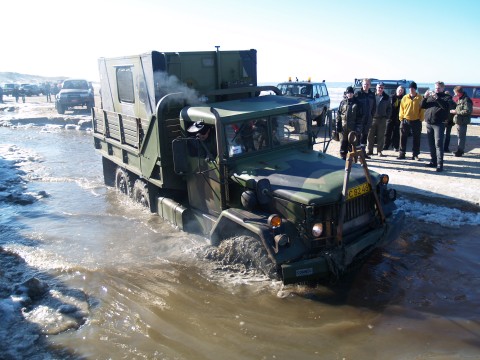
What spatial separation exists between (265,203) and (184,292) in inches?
60.2

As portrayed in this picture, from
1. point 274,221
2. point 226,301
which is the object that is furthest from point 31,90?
point 274,221

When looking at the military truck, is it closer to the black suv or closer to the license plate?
the license plate

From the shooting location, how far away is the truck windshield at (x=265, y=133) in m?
5.66

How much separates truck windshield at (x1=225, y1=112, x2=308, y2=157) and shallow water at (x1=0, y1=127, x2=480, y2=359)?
5.39 feet

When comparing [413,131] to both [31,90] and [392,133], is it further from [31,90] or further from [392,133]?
[31,90]

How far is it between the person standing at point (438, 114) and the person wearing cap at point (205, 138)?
18.7 ft

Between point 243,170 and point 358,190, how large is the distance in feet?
4.85

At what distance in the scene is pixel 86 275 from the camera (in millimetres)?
5844

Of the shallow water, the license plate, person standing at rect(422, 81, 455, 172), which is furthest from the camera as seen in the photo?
person standing at rect(422, 81, 455, 172)

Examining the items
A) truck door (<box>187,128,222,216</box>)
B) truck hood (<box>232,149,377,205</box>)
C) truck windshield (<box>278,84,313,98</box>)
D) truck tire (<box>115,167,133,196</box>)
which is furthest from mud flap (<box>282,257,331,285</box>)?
truck windshield (<box>278,84,313,98</box>)

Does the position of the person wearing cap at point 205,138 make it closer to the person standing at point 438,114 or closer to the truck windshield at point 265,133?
the truck windshield at point 265,133

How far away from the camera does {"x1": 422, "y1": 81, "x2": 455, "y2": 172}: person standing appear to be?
9070mm

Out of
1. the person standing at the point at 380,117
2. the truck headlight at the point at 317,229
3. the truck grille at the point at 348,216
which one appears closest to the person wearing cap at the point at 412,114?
the person standing at the point at 380,117

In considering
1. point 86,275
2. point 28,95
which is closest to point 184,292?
point 86,275
